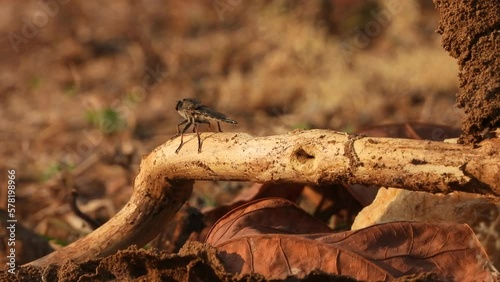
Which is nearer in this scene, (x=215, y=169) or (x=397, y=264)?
(x=397, y=264)

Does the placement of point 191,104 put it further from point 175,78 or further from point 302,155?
point 175,78

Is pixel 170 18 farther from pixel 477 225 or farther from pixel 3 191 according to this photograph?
pixel 477 225

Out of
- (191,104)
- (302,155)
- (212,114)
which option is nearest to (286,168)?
(302,155)

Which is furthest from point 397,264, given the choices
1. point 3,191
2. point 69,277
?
point 3,191

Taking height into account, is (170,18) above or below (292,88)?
above

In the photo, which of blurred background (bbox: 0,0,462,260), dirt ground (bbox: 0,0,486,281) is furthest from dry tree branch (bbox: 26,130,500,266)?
blurred background (bbox: 0,0,462,260)

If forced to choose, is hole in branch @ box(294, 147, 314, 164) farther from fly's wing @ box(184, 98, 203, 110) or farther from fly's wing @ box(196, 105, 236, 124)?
fly's wing @ box(184, 98, 203, 110)

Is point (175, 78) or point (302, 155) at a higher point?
point (175, 78)
